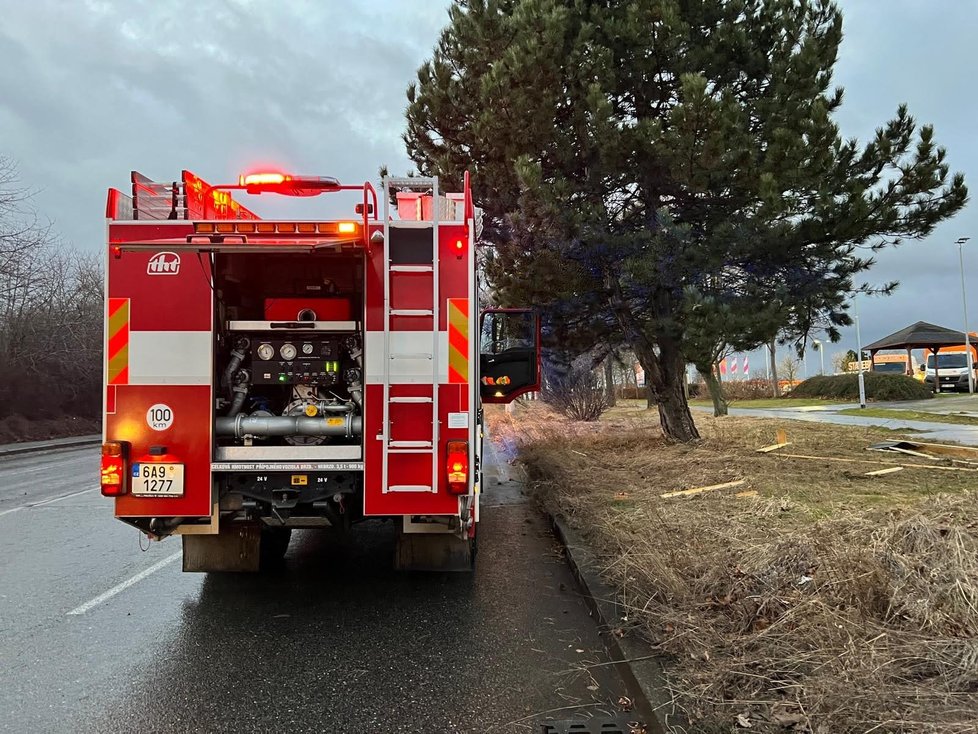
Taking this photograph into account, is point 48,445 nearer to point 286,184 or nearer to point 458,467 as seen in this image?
point 286,184

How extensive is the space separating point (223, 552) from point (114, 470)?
1202mm

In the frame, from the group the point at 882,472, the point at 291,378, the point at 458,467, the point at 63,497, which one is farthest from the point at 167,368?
the point at 882,472

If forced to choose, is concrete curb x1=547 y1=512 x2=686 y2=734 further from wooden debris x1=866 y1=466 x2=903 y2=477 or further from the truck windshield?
the truck windshield

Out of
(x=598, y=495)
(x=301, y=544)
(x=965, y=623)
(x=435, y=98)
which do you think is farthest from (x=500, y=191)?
(x=965, y=623)

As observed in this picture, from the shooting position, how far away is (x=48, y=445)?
867 inches

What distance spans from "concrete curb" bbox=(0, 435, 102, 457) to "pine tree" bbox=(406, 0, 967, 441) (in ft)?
57.5

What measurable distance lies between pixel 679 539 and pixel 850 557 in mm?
1289

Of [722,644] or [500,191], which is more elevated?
[500,191]

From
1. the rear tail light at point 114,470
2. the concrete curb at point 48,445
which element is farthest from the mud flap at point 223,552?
the concrete curb at point 48,445

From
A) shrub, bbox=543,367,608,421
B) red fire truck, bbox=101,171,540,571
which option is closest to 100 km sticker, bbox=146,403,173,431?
red fire truck, bbox=101,171,540,571

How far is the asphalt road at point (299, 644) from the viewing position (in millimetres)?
3336

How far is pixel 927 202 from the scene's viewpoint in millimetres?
9289

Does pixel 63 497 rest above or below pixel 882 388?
below

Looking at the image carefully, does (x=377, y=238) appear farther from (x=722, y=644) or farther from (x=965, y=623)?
(x=965, y=623)
